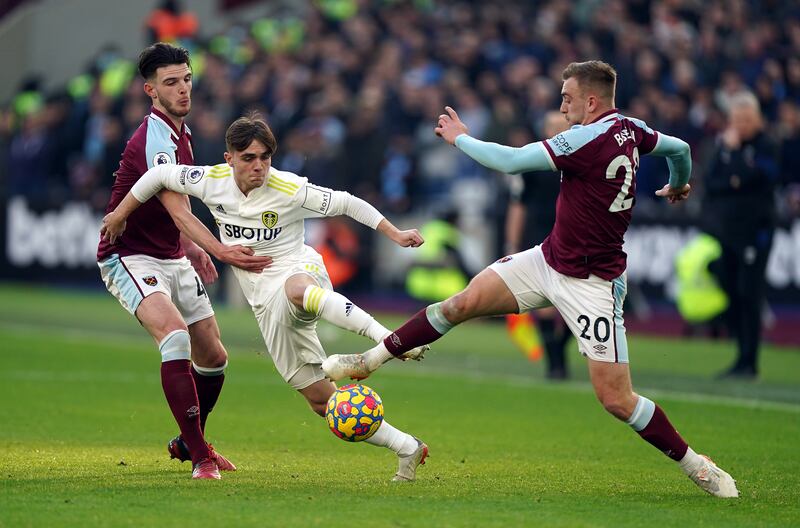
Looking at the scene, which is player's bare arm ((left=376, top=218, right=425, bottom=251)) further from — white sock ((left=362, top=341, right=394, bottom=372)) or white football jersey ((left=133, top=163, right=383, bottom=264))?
white sock ((left=362, top=341, right=394, bottom=372))

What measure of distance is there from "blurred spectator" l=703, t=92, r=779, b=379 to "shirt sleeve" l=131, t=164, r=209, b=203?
7383 millimetres

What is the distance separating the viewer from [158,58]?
8305 millimetres

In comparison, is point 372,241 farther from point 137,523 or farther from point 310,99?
point 137,523

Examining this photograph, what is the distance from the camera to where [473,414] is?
11562mm

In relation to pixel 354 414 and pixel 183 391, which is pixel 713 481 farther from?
pixel 183 391

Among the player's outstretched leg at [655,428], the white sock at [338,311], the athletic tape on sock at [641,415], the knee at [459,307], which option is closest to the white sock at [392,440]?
the white sock at [338,311]

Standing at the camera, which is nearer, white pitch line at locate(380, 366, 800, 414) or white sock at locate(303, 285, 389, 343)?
white sock at locate(303, 285, 389, 343)

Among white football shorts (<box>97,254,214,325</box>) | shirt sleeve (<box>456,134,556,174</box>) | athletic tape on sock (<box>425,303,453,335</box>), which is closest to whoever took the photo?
shirt sleeve (<box>456,134,556,174</box>)

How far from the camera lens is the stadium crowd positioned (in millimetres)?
19109

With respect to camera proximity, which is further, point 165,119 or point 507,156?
point 165,119

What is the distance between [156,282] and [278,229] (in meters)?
0.80

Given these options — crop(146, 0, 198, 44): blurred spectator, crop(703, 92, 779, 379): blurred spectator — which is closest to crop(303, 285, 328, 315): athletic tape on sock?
crop(703, 92, 779, 379): blurred spectator

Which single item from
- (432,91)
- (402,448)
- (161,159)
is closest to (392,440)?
(402,448)

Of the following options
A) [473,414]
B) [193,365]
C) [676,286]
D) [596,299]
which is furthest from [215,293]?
[596,299]
